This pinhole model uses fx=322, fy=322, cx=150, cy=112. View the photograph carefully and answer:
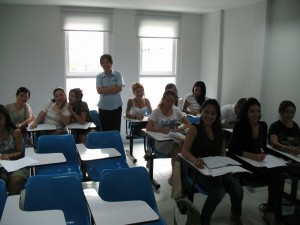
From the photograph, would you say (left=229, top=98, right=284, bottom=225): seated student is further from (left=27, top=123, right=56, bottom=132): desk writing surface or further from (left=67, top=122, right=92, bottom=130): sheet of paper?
(left=27, top=123, right=56, bottom=132): desk writing surface

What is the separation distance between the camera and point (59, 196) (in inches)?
83.3

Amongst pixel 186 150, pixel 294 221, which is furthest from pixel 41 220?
pixel 294 221

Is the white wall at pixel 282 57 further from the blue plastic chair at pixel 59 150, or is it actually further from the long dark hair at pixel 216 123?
the blue plastic chair at pixel 59 150

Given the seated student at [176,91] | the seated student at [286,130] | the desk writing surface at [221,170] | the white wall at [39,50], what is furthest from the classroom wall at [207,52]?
the desk writing surface at [221,170]

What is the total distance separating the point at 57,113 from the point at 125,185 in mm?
2411

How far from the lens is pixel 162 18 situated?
614 cm

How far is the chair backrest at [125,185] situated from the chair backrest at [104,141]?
115cm

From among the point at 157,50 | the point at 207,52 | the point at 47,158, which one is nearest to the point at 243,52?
the point at 207,52

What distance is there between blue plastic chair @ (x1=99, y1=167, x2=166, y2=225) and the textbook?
0.62 meters

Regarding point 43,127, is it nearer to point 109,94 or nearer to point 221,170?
point 109,94

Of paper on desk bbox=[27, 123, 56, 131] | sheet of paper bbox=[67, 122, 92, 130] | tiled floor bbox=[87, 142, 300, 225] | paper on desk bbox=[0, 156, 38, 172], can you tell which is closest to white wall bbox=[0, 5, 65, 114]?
paper on desk bbox=[27, 123, 56, 131]

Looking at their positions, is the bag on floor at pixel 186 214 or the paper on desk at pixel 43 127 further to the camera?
the paper on desk at pixel 43 127

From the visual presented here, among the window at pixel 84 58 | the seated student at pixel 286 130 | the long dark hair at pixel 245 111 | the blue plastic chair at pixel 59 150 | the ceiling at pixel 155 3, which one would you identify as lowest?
the blue plastic chair at pixel 59 150

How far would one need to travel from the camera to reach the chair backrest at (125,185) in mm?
2217
